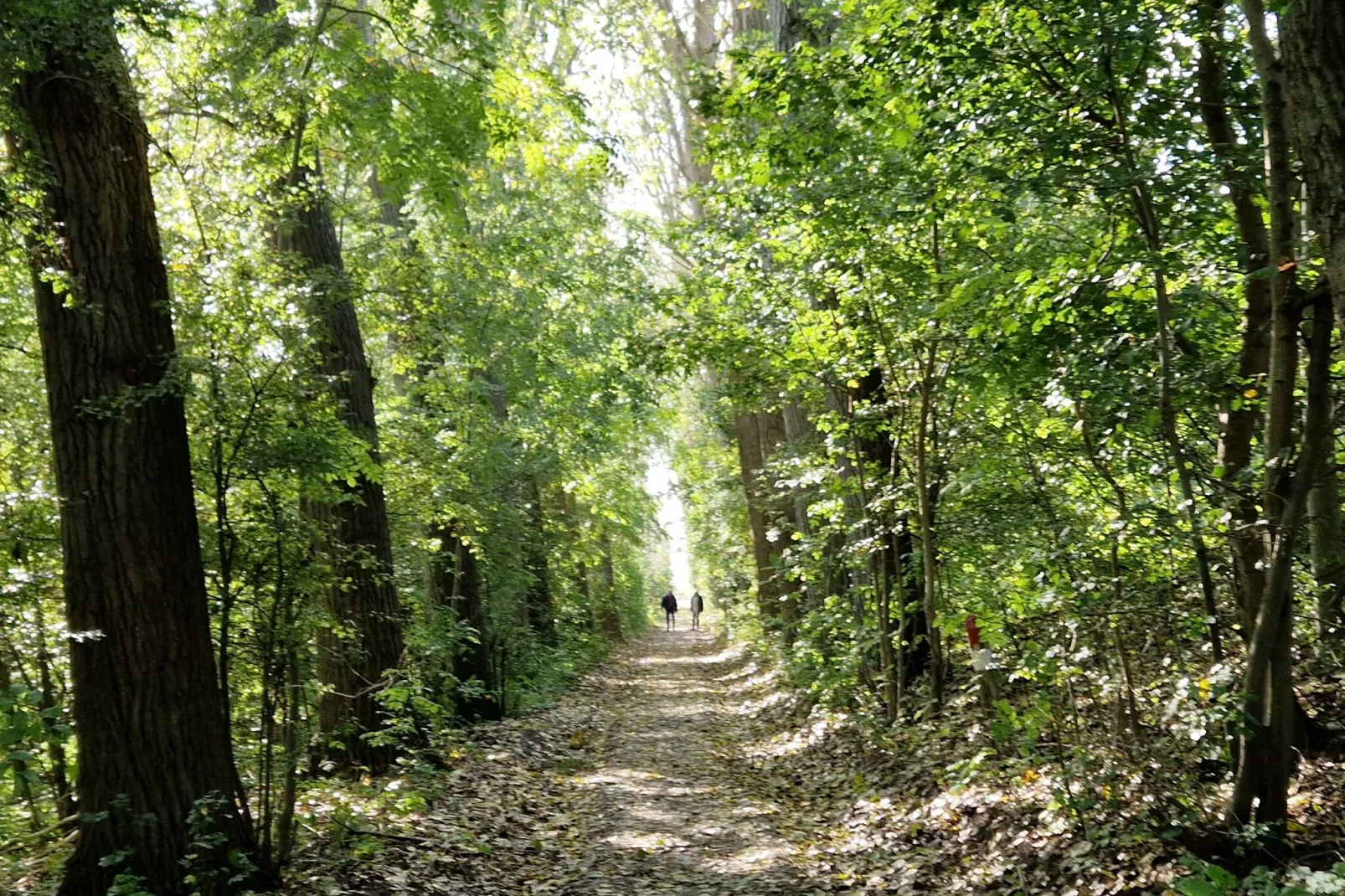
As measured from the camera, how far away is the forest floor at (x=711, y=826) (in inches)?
216

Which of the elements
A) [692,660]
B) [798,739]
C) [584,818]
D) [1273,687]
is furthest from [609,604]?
[1273,687]

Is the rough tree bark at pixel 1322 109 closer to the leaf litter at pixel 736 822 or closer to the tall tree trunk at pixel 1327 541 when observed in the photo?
the tall tree trunk at pixel 1327 541

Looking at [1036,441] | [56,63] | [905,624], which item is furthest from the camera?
[905,624]

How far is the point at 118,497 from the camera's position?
5.61 meters

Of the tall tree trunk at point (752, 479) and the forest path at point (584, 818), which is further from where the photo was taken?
the tall tree trunk at point (752, 479)

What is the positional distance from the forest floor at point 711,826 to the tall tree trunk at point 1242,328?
1507 millimetres

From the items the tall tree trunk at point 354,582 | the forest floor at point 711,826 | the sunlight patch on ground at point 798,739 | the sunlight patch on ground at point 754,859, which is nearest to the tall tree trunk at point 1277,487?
the forest floor at point 711,826

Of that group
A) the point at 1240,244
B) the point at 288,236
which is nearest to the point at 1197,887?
the point at 1240,244

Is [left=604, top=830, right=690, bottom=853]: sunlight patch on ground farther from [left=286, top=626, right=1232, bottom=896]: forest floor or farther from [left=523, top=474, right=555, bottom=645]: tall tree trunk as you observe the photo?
[left=523, top=474, right=555, bottom=645]: tall tree trunk

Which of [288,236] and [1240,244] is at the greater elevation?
[288,236]

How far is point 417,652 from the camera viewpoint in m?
10.2

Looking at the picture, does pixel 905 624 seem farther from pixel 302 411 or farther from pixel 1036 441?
pixel 302 411

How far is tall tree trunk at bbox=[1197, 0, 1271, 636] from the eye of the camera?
466 centimetres

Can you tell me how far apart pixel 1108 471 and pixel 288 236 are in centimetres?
776
